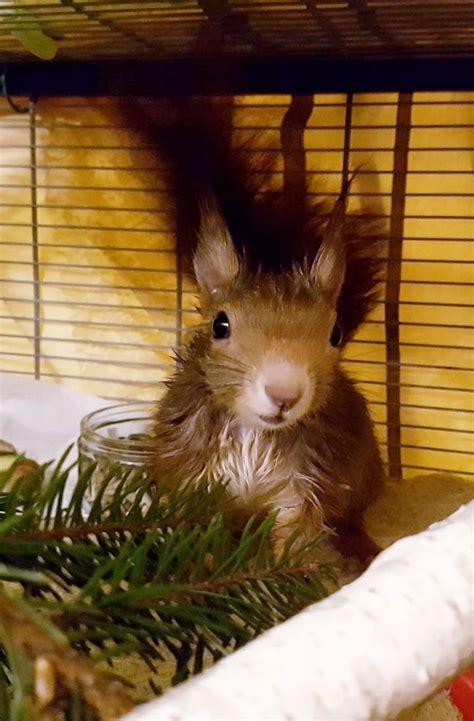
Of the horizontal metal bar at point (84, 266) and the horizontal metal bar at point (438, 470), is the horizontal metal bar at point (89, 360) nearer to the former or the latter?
the horizontal metal bar at point (84, 266)

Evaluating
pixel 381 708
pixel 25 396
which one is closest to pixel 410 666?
pixel 381 708

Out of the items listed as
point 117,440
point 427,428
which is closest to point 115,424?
point 117,440

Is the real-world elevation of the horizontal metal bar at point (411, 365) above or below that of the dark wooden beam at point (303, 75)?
below

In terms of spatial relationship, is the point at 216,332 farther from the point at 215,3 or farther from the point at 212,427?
the point at 215,3

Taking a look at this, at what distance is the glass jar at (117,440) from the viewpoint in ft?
2.62

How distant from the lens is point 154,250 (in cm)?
109

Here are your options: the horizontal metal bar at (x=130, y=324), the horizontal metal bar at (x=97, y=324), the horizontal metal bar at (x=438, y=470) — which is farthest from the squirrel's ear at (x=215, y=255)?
the horizontal metal bar at (x=438, y=470)

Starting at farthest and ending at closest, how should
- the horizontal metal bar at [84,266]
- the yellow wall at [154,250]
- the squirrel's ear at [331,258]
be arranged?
the horizontal metal bar at [84,266], the yellow wall at [154,250], the squirrel's ear at [331,258]

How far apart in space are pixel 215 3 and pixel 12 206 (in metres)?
0.58

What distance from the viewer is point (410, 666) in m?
0.26

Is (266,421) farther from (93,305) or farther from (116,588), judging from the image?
(93,305)

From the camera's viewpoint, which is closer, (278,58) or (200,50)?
(200,50)

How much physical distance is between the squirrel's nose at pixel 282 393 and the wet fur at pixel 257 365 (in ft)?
0.11

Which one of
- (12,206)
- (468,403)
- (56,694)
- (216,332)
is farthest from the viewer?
(12,206)
